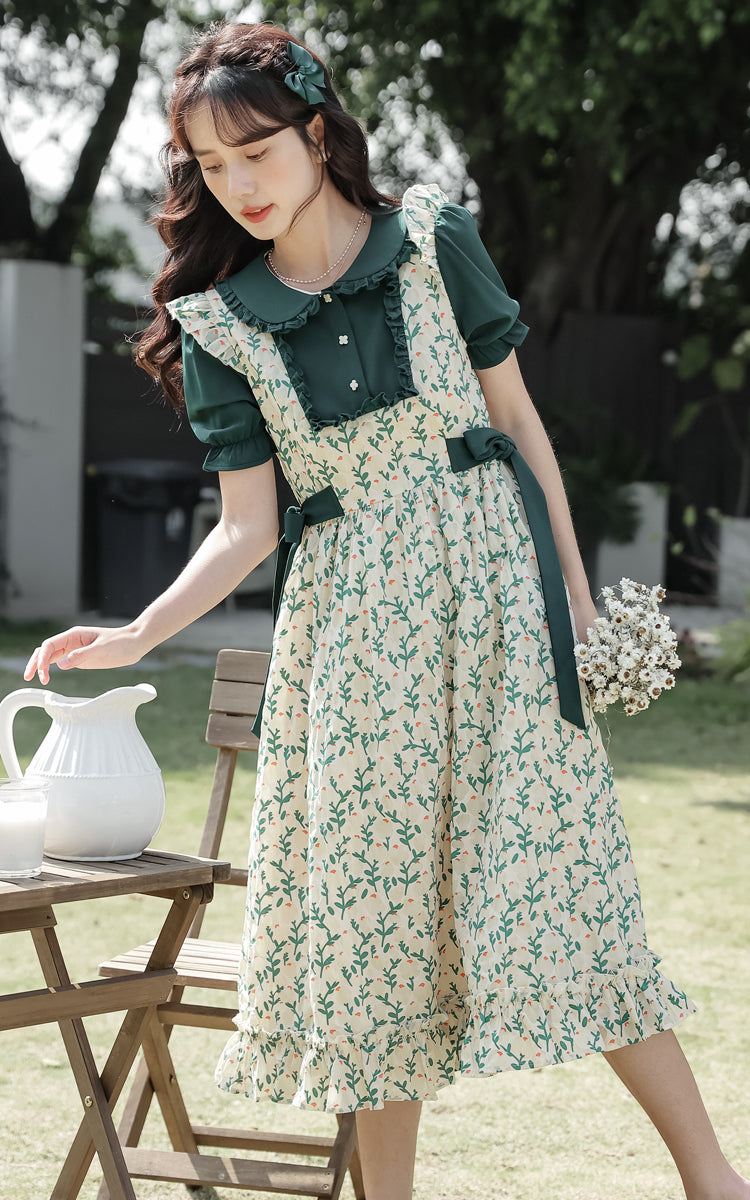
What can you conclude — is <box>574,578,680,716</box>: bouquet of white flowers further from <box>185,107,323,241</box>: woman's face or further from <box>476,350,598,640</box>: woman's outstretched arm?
<box>185,107,323,241</box>: woman's face

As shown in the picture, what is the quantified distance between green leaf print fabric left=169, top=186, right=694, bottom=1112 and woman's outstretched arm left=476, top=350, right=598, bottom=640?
3.0 inches

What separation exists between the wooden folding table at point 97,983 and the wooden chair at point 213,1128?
269 millimetres

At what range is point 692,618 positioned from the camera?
1205 centimetres

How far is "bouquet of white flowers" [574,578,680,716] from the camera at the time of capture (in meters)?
2.11

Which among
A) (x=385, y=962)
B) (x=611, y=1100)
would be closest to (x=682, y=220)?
(x=611, y=1100)

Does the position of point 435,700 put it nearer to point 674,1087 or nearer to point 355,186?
point 674,1087

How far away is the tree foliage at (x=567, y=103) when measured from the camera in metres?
9.72

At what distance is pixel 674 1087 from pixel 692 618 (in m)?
10.2

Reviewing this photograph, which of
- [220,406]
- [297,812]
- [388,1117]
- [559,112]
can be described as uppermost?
[559,112]

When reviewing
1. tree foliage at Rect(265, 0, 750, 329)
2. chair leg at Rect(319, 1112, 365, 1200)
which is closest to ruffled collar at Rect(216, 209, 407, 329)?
chair leg at Rect(319, 1112, 365, 1200)

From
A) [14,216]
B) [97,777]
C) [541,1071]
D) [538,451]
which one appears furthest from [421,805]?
[14,216]

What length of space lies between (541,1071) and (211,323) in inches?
80.3

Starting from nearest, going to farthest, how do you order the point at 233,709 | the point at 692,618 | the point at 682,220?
1. the point at 233,709
2. the point at 692,618
3. the point at 682,220

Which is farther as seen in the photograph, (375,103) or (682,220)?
(682,220)
